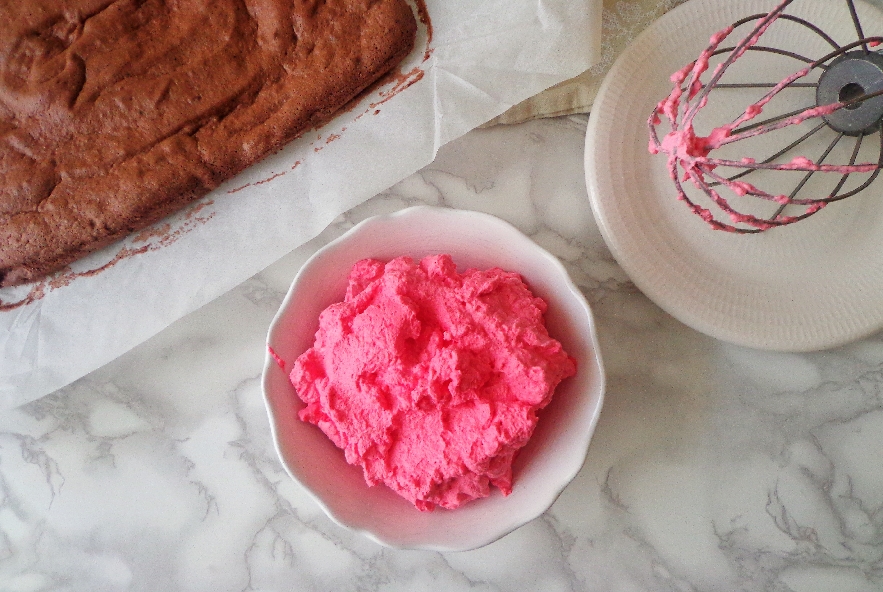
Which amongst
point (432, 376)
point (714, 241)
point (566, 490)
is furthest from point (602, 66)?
point (566, 490)

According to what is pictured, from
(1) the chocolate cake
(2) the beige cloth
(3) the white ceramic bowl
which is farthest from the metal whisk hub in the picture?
(1) the chocolate cake

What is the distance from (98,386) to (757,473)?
1.37 m

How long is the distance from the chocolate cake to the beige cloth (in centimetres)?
28

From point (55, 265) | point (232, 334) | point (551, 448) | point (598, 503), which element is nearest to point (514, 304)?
point (551, 448)

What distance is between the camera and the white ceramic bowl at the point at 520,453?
105 cm

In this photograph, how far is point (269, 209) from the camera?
1221mm

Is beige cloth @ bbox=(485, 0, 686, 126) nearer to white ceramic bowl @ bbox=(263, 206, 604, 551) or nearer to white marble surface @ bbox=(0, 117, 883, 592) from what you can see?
white marble surface @ bbox=(0, 117, 883, 592)

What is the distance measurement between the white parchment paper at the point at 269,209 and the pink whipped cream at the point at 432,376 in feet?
0.76

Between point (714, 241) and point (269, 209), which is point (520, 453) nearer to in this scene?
point (714, 241)

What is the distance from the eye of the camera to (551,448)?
108cm

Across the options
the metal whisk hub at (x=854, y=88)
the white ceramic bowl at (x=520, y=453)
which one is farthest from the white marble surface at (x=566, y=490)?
the metal whisk hub at (x=854, y=88)

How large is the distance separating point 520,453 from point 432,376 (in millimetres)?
243

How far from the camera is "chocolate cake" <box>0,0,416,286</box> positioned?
1.14 metres

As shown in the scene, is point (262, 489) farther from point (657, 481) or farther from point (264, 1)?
point (264, 1)
